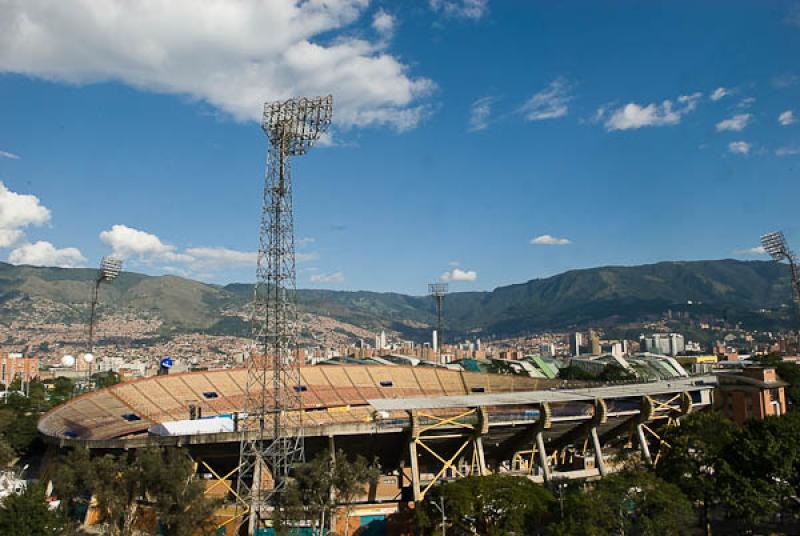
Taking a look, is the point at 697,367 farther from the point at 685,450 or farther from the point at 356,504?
the point at 356,504

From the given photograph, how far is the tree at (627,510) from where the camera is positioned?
28562 mm

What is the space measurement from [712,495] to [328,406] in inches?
1665

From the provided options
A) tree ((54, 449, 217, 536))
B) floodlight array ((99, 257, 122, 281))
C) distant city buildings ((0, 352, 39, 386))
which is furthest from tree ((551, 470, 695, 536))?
distant city buildings ((0, 352, 39, 386))

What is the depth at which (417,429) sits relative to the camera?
40281mm

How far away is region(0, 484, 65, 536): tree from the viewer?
30406mm

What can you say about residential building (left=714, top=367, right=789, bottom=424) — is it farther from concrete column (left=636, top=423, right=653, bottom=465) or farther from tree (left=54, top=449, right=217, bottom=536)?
tree (left=54, top=449, right=217, bottom=536)

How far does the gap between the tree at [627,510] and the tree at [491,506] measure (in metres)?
2.25

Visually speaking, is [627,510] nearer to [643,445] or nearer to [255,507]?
[643,445]

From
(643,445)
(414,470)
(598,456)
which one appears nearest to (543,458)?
(598,456)

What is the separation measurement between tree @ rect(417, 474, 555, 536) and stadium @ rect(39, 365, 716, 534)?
5.92 metres

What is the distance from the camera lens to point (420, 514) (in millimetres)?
32656

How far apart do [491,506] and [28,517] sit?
74.5 feet

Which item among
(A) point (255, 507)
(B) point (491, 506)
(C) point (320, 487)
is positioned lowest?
(A) point (255, 507)

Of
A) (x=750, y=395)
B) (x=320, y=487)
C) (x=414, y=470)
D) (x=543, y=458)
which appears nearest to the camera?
(x=320, y=487)
